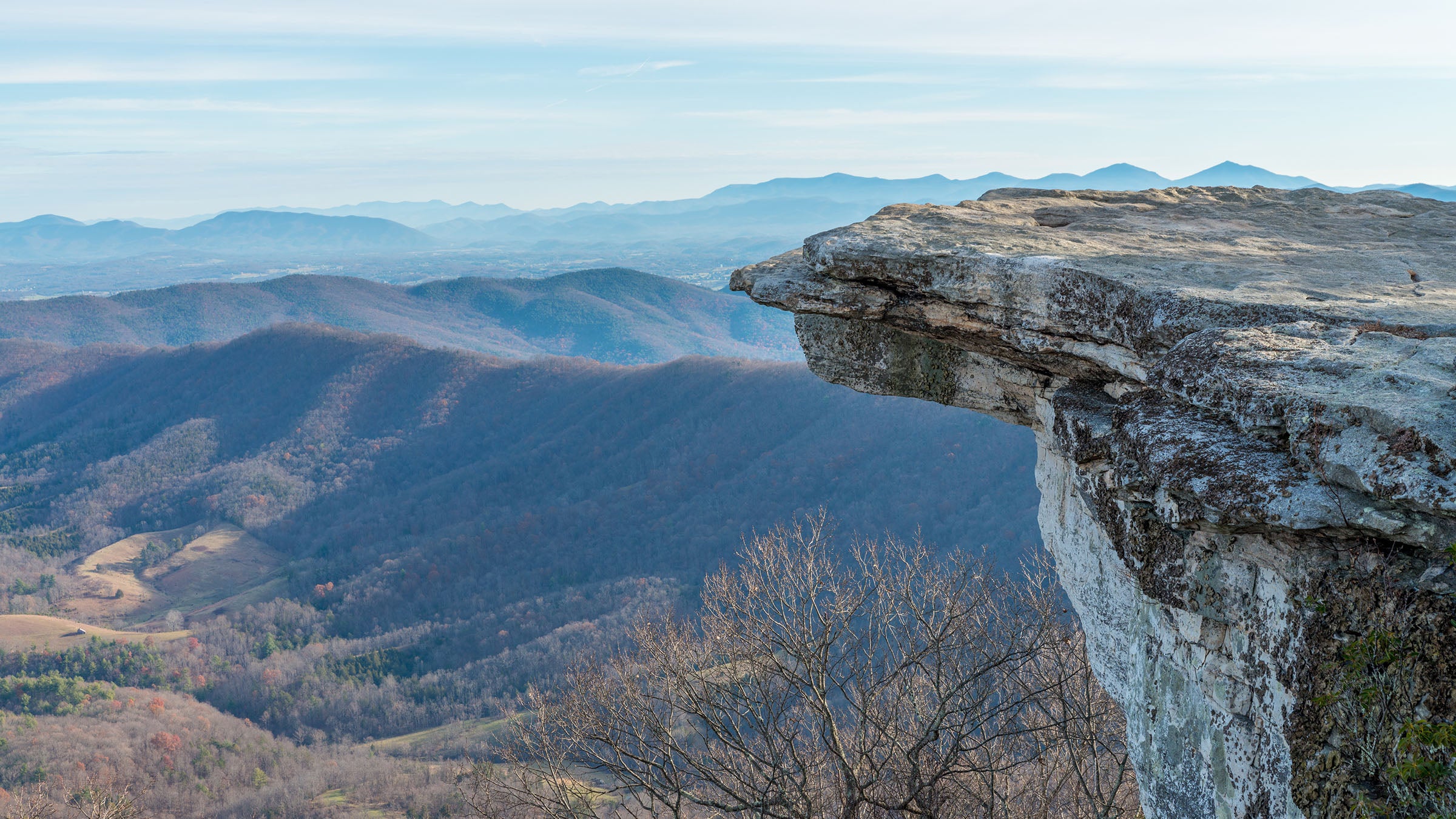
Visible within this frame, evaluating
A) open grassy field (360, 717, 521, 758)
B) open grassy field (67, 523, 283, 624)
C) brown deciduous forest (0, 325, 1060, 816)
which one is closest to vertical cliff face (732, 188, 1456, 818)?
brown deciduous forest (0, 325, 1060, 816)

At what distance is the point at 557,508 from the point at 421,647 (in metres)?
28.8

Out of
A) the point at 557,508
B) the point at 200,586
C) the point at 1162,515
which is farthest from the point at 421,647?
the point at 1162,515

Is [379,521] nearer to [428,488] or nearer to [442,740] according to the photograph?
[428,488]

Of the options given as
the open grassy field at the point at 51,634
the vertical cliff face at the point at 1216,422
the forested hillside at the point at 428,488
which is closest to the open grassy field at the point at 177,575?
the forested hillside at the point at 428,488

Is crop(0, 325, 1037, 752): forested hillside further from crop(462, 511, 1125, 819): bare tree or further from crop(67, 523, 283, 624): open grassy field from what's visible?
crop(462, 511, 1125, 819): bare tree

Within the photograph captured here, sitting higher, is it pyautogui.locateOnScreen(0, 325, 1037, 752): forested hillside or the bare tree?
the bare tree

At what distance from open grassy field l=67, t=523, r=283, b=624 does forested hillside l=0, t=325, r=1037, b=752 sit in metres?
2.10

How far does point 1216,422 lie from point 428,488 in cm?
13551

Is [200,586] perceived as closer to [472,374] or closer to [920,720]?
[472,374]

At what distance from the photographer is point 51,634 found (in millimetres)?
87000

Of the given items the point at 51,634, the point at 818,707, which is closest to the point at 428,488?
the point at 51,634

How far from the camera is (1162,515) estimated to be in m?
5.79

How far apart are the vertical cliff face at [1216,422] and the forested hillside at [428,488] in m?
46.7

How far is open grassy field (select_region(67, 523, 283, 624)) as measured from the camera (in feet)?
342
